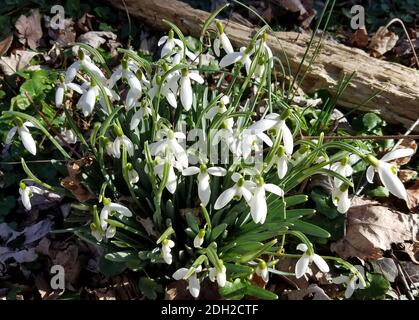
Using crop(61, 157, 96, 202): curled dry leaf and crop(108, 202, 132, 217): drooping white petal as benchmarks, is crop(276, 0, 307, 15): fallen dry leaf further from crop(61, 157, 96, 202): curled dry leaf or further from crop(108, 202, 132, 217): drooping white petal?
crop(108, 202, 132, 217): drooping white petal

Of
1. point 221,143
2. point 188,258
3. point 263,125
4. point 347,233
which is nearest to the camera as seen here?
point 263,125

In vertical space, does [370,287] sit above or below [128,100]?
below

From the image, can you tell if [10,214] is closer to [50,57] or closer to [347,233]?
[50,57]

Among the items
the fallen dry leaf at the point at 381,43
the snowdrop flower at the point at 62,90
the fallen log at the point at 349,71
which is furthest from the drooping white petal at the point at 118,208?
the fallen dry leaf at the point at 381,43

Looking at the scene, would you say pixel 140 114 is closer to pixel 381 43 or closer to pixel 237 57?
pixel 237 57

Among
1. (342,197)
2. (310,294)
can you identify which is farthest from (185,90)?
(310,294)
